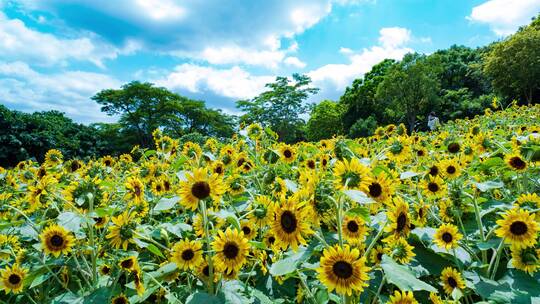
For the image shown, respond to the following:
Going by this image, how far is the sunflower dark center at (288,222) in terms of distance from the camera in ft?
5.50

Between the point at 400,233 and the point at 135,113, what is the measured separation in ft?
157

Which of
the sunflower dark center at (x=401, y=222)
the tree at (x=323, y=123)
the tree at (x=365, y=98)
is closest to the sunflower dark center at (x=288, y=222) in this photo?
the sunflower dark center at (x=401, y=222)

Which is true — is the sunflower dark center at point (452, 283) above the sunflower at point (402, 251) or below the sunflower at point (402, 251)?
below

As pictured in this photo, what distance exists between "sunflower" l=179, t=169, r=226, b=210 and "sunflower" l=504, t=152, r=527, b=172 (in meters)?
2.36

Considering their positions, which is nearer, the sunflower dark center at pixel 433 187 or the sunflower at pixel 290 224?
the sunflower at pixel 290 224

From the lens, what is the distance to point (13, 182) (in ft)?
14.8

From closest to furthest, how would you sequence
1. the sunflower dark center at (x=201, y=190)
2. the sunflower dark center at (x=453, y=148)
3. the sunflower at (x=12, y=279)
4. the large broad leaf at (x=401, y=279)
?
the large broad leaf at (x=401, y=279) < the sunflower dark center at (x=201, y=190) < the sunflower at (x=12, y=279) < the sunflower dark center at (x=453, y=148)

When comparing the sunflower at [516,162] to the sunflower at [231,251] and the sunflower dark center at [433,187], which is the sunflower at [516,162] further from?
the sunflower at [231,251]

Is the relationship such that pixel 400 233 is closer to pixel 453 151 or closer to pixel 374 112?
pixel 453 151

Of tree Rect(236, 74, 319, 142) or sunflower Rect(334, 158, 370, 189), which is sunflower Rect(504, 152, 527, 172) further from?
tree Rect(236, 74, 319, 142)

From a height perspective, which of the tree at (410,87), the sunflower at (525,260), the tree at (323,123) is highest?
the tree at (410,87)

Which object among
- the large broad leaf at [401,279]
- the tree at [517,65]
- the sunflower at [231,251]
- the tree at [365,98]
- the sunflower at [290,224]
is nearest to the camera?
the large broad leaf at [401,279]

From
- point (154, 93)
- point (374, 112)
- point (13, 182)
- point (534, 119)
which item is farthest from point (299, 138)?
point (13, 182)

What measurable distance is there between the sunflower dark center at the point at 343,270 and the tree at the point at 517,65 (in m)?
36.9
